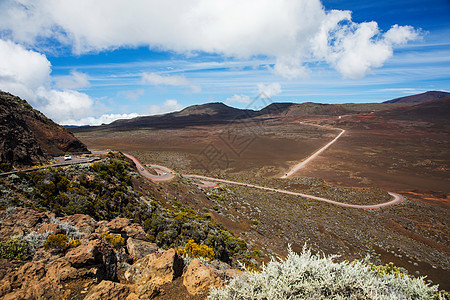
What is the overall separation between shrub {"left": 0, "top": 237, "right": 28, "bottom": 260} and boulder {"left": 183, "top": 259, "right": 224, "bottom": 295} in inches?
146

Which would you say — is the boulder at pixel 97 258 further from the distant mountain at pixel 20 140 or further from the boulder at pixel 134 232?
the distant mountain at pixel 20 140

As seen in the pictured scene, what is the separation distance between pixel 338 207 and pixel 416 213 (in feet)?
28.2

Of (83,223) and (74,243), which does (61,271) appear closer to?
(74,243)

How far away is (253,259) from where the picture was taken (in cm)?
1124

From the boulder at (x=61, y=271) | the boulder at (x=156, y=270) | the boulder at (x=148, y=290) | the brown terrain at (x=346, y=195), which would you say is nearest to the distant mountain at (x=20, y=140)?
the boulder at (x=61, y=271)

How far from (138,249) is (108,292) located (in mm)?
2435

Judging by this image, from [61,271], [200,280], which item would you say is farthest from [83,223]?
[200,280]

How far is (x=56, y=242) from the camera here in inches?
195

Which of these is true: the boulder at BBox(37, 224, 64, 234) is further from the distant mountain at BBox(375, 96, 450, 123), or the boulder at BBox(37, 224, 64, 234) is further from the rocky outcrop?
the distant mountain at BBox(375, 96, 450, 123)

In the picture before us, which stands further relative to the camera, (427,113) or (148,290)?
(427,113)

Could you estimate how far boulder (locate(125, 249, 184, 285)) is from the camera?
4395mm

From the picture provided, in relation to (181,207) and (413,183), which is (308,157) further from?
→ (181,207)

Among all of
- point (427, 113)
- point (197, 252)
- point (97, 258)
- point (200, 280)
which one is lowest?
point (197, 252)

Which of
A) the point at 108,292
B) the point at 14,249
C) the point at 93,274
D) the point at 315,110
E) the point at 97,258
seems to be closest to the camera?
the point at 108,292
